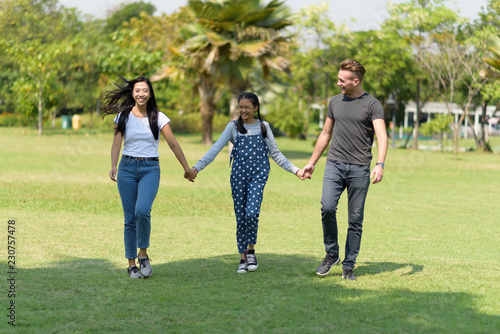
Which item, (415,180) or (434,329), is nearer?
(434,329)

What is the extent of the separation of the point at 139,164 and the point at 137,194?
0.29 metres

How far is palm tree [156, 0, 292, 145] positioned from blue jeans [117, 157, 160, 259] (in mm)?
22910

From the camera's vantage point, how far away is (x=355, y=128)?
636 centimetres

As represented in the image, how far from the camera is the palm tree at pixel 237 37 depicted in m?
29.1

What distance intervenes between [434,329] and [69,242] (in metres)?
5.53

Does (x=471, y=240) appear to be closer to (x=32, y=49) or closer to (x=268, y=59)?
(x=268, y=59)

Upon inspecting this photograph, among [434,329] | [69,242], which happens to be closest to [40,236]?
[69,242]

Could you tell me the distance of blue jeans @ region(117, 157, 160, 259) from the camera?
6238 mm

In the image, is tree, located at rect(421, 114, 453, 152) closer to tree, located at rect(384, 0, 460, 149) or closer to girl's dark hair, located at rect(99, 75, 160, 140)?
tree, located at rect(384, 0, 460, 149)

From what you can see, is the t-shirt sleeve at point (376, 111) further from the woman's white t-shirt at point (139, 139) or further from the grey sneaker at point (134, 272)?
the grey sneaker at point (134, 272)

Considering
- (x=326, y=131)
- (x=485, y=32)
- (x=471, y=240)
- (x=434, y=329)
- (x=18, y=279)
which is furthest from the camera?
(x=485, y=32)

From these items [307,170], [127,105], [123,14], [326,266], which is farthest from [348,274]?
[123,14]

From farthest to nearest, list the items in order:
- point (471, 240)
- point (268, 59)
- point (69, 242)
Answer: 1. point (268, 59)
2. point (471, 240)
3. point (69, 242)

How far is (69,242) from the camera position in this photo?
8.90 m
